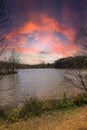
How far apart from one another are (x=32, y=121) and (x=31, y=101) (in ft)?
7.22

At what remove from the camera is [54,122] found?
895 cm

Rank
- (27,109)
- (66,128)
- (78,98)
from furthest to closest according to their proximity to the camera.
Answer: (78,98)
(27,109)
(66,128)

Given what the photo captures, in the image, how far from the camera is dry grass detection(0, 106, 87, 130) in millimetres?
8320

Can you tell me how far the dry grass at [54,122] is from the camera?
27.3ft

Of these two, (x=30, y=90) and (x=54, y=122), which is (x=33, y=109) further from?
(x=30, y=90)

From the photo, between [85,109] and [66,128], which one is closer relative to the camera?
[66,128]

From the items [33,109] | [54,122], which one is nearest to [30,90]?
[33,109]

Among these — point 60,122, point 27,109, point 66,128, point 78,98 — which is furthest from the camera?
point 78,98

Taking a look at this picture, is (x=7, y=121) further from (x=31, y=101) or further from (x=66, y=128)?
(x=66, y=128)

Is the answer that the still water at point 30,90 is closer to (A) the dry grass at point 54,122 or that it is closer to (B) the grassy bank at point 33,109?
(B) the grassy bank at point 33,109

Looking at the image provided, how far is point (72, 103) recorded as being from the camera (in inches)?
488

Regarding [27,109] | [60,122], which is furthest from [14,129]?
[27,109]

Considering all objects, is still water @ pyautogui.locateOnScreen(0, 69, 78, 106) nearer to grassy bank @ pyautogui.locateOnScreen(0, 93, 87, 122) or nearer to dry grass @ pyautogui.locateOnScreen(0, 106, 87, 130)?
grassy bank @ pyautogui.locateOnScreen(0, 93, 87, 122)

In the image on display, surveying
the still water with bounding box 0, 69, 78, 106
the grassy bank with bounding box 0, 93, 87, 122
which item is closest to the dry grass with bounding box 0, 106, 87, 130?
the grassy bank with bounding box 0, 93, 87, 122
